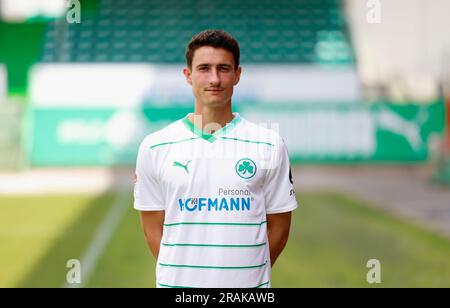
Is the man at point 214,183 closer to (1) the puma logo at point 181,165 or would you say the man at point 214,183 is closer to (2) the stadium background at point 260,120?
(1) the puma logo at point 181,165

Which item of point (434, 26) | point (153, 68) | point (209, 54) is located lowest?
point (209, 54)

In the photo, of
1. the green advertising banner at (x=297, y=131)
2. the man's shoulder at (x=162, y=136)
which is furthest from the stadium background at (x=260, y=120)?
the man's shoulder at (x=162, y=136)

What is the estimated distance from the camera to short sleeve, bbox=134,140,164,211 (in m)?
1.80

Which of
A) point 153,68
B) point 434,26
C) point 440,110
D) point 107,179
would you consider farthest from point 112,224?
point 434,26

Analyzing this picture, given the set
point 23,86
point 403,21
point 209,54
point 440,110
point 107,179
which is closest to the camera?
point 209,54

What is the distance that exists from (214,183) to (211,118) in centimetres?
21

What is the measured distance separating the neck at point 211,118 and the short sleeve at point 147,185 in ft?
0.63

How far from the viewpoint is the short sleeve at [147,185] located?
1796 millimetres

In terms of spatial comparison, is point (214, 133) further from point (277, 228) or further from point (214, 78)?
point (277, 228)

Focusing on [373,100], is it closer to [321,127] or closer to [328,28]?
[321,127]

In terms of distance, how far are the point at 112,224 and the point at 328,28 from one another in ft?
38.6

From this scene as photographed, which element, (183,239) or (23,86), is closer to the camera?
(183,239)

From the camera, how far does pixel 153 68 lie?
14312 mm

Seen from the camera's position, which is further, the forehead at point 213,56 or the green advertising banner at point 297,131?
the green advertising banner at point 297,131
